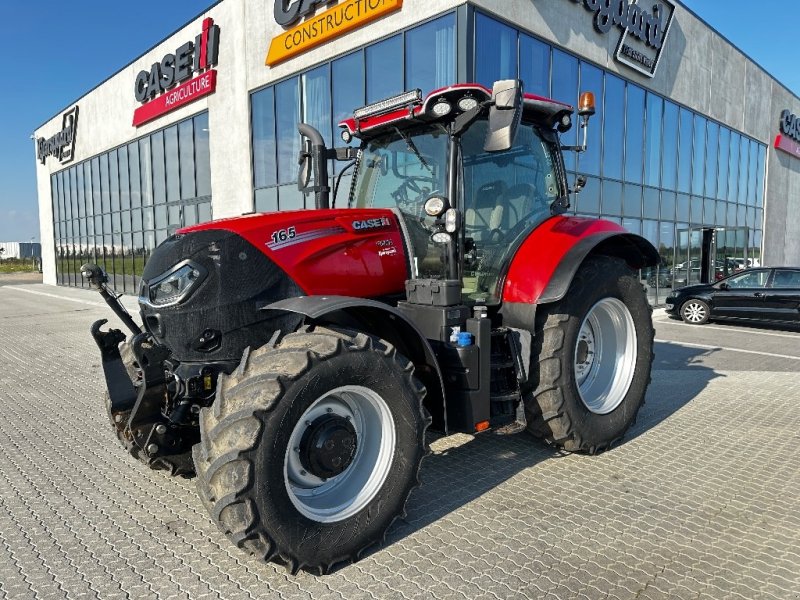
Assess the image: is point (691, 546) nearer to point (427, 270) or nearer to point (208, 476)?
point (427, 270)

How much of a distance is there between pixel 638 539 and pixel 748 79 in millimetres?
22075

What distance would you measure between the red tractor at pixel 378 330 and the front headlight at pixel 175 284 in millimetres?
10

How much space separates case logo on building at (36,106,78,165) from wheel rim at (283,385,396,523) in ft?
89.8

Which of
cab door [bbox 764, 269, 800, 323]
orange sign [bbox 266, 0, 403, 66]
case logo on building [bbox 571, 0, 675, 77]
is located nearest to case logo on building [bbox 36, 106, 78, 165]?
orange sign [bbox 266, 0, 403, 66]

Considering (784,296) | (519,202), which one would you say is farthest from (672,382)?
(784,296)

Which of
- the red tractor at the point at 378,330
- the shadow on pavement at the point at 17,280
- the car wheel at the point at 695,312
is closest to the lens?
the red tractor at the point at 378,330

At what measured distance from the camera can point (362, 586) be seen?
2.44 meters

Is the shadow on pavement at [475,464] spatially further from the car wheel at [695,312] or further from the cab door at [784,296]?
the car wheel at [695,312]

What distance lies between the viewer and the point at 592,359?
4.30m

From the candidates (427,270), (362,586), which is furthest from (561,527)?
(427,270)

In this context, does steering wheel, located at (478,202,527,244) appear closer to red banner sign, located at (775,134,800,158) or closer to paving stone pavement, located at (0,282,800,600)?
paving stone pavement, located at (0,282,800,600)

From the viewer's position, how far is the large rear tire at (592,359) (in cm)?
358

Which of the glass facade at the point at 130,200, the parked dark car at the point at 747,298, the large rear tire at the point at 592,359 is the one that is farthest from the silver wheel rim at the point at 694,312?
the glass facade at the point at 130,200

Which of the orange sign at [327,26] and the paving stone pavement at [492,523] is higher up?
the orange sign at [327,26]
